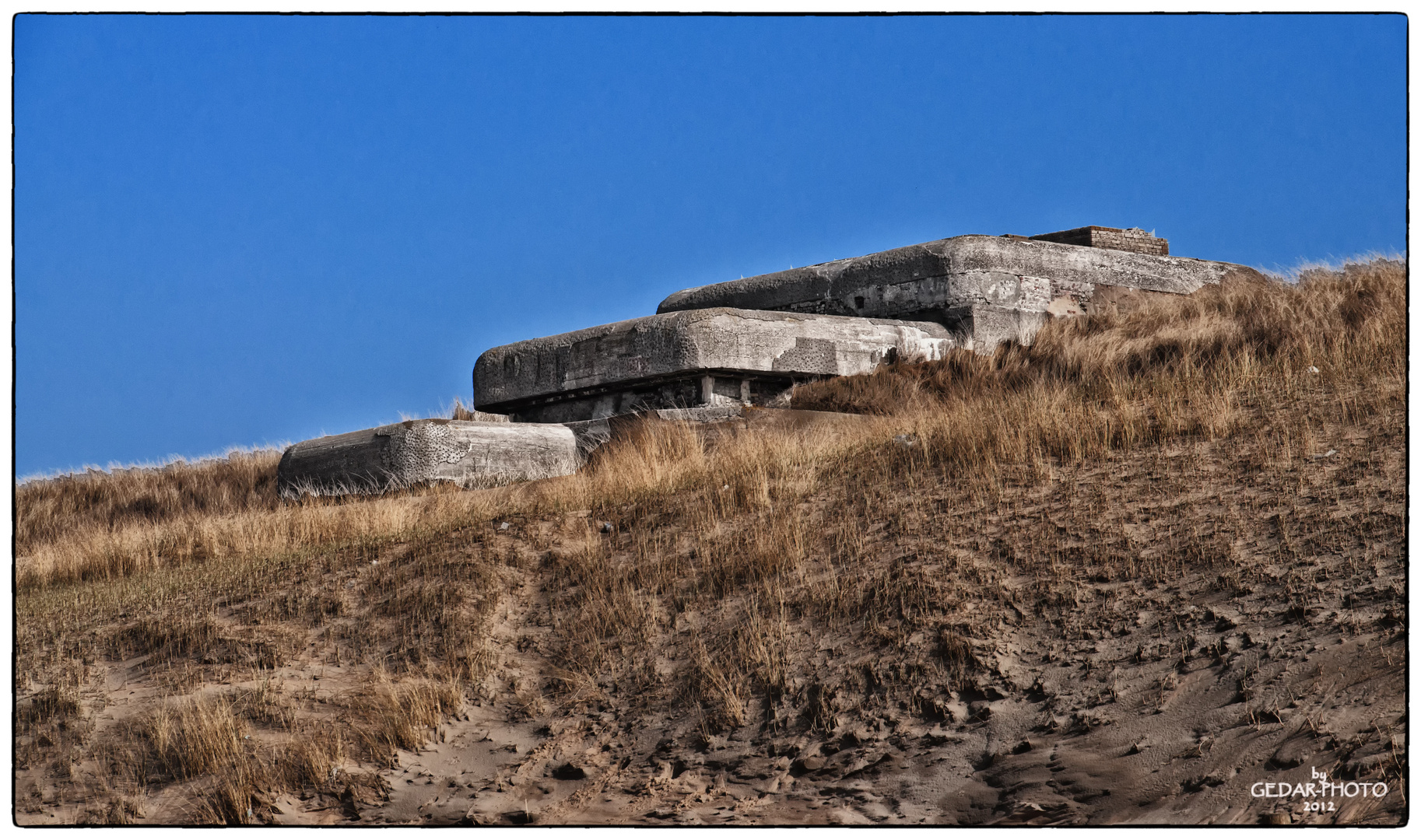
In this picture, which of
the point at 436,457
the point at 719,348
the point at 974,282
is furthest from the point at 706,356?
the point at 974,282

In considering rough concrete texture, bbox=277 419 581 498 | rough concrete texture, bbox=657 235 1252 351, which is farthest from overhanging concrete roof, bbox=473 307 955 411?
rough concrete texture, bbox=277 419 581 498

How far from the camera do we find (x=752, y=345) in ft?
31.9

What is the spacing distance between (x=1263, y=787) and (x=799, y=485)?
143 inches

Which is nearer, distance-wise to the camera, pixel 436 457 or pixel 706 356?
pixel 436 457

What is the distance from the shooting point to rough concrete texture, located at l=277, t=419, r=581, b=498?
9180 mm

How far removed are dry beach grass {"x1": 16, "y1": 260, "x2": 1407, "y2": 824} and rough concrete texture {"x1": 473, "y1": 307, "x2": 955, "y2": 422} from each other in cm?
105

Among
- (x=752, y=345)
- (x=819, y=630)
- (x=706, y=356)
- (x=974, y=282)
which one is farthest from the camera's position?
(x=974, y=282)

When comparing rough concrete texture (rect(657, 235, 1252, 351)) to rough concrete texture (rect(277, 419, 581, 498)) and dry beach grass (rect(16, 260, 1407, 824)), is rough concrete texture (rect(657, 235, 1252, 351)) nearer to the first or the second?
dry beach grass (rect(16, 260, 1407, 824))

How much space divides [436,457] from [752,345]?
7.55 ft

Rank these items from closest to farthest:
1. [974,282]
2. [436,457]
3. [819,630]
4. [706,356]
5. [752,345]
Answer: [819,630] → [436,457] → [706,356] → [752,345] → [974,282]

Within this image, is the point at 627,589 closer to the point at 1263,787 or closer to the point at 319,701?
the point at 319,701

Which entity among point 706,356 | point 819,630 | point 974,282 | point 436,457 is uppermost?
point 974,282

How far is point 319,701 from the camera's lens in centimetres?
588

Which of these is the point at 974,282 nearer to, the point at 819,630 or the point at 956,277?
the point at 956,277
